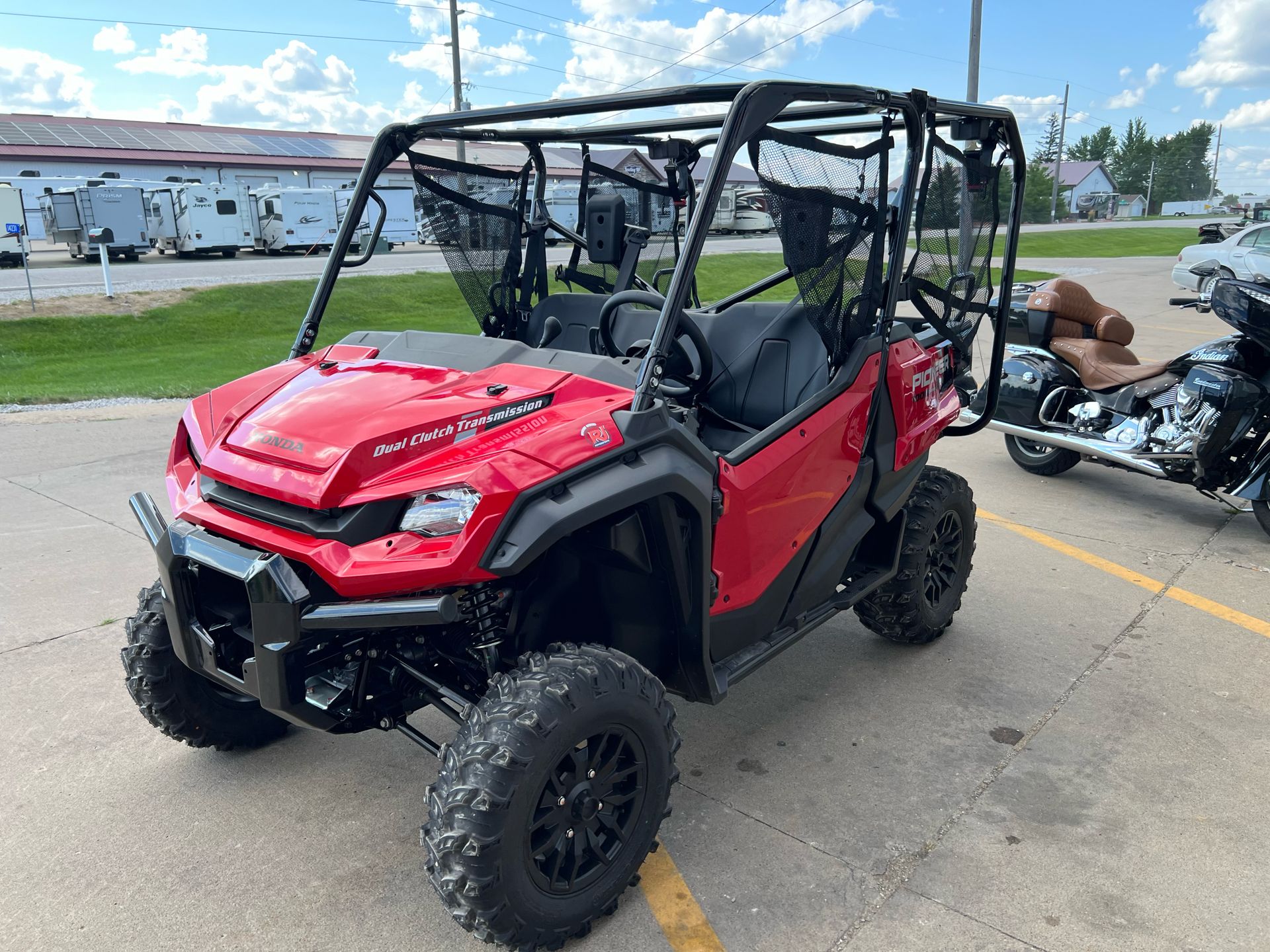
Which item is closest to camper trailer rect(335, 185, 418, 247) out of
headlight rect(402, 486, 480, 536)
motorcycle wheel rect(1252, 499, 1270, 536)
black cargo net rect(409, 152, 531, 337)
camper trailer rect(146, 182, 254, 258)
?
camper trailer rect(146, 182, 254, 258)

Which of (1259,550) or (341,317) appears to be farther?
(341,317)

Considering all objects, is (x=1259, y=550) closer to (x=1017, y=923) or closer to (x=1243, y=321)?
(x=1243, y=321)

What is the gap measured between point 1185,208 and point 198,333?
3665 inches

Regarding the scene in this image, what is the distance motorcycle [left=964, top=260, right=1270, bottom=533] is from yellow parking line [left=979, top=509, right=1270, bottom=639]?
80cm

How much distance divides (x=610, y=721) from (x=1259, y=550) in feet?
15.4

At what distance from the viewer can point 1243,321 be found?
5.50 metres

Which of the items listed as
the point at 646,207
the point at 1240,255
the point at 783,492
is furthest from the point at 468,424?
the point at 1240,255

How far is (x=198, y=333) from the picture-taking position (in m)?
14.3

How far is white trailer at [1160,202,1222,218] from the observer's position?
8562cm

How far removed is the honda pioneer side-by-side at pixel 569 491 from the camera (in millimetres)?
2307

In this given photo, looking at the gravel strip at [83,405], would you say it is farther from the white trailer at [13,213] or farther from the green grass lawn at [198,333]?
the white trailer at [13,213]

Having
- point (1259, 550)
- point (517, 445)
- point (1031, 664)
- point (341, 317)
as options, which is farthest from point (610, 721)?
point (341, 317)

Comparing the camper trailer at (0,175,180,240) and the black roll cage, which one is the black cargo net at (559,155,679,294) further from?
the camper trailer at (0,175,180,240)

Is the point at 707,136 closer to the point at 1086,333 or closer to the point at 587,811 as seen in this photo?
the point at 587,811
